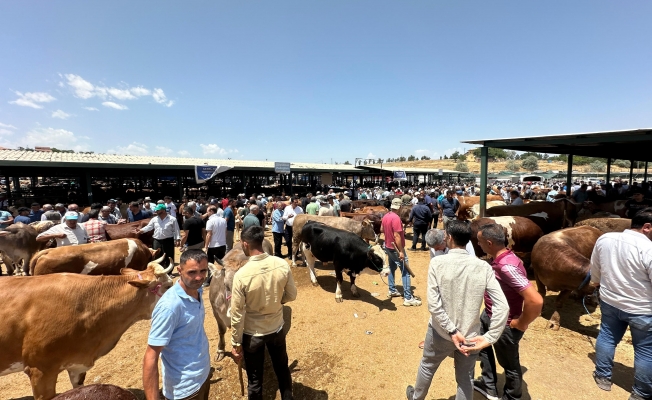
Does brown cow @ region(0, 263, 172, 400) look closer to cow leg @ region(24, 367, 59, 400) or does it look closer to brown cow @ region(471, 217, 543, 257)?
cow leg @ region(24, 367, 59, 400)

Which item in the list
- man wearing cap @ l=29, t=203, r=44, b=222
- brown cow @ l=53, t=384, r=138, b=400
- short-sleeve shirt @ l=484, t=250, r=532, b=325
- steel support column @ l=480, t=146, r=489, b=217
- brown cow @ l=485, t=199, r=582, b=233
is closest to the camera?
brown cow @ l=53, t=384, r=138, b=400

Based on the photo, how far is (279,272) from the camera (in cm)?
271

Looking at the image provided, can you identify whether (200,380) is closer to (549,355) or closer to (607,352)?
(607,352)

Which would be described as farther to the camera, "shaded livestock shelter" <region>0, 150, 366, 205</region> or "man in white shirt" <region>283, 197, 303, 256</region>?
"shaded livestock shelter" <region>0, 150, 366, 205</region>

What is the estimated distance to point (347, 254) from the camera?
6.25 m

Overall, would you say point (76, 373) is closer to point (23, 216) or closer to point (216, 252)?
point (216, 252)

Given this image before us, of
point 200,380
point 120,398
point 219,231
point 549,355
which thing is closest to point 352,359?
point 200,380

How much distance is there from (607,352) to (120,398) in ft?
16.1

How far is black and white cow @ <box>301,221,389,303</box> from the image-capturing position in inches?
241

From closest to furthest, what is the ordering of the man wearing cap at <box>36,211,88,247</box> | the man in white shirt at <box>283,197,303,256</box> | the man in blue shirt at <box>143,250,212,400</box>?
the man in blue shirt at <box>143,250,212,400</box>
the man wearing cap at <box>36,211,88,247</box>
the man in white shirt at <box>283,197,303,256</box>

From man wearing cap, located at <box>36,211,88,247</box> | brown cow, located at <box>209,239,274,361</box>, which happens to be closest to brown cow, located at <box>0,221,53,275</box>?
man wearing cap, located at <box>36,211,88,247</box>

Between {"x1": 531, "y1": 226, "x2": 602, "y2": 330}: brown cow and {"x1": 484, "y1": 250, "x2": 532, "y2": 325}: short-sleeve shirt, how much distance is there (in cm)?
257

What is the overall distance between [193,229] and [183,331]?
17.5ft

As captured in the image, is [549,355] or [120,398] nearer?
[120,398]
